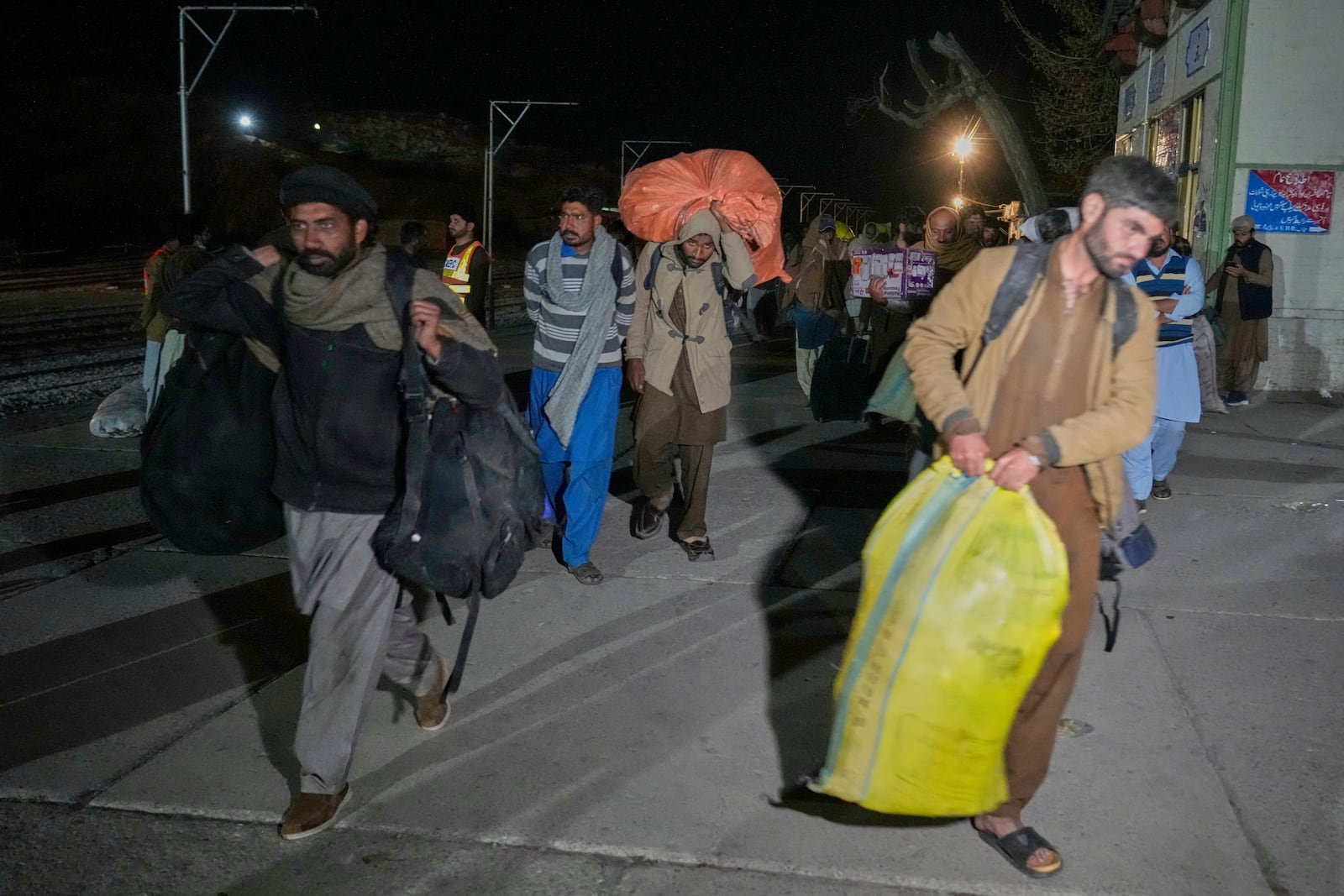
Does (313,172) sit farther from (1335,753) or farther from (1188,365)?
(1188,365)

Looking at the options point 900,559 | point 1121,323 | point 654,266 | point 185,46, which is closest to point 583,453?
point 654,266

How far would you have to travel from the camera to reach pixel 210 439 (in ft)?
11.2

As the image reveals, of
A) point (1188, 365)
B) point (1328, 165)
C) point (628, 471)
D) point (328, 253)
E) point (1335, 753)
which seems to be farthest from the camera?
point (1328, 165)

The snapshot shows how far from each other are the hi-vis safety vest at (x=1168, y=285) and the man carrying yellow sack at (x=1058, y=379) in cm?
374

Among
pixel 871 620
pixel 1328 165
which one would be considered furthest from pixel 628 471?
pixel 1328 165

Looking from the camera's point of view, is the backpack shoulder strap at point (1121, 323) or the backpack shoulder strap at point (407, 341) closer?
the backpack shoulder strap at point (1121, 323)

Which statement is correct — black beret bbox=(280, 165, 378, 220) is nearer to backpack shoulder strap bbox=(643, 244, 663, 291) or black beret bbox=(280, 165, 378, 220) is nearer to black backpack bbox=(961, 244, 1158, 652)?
black backpack bbox=(961, 244, 1158, 652)

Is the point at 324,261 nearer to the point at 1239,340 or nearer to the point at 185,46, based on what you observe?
the point at 1239,340

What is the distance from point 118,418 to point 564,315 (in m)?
5.27

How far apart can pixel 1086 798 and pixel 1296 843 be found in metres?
0.54

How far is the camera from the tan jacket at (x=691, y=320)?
563cm

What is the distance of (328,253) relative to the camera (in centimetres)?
314

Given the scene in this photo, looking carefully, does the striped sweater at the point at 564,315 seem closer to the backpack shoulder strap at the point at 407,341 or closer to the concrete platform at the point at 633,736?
the concrete platform at the point at 633,736

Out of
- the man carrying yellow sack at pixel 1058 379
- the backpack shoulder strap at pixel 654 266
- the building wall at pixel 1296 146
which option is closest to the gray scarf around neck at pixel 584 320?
the backpack shoulder strap at pixel 654 266
